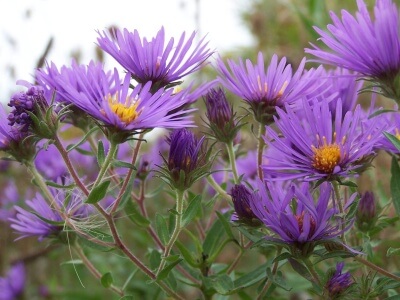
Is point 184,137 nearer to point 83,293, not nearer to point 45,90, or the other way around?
point 45,90

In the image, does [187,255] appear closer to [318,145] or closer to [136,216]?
[136,216]

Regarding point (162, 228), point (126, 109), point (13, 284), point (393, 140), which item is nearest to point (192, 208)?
point (162, 228)

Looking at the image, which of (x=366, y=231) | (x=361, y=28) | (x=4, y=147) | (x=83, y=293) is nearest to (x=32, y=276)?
(x=83, y=293)

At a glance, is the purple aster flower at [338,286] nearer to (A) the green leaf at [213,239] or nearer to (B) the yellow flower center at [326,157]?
(B) the yellow flower center at [326,157]

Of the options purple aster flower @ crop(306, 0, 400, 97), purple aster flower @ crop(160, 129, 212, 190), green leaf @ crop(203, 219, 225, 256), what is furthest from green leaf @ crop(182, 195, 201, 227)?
purple aster flower @ crop(306, 0, 400, 97)

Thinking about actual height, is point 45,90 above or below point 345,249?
above

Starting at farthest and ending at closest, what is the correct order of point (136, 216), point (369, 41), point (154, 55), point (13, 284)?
point (13, 284) < point (136, 216) < point (154, 55) < point (369, 41)

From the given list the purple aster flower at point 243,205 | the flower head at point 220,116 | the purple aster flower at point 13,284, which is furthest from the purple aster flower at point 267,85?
the purple aster flower at point 13,284
